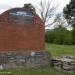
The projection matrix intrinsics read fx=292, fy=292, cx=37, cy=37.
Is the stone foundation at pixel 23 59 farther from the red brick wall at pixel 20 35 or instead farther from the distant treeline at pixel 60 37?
the distant treeline at pixel 60 37

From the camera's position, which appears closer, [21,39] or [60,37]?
[21,39]

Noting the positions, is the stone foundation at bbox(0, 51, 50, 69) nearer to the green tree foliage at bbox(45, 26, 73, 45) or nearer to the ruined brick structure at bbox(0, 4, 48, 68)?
the ruined brick structure at bbox(0, 4, 48, 68)

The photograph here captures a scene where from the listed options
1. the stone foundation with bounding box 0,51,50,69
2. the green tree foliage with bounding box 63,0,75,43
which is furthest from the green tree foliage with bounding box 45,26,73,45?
the stone foundation with bounding box 0,51,50,69

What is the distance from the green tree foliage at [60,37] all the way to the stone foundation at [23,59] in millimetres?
19510

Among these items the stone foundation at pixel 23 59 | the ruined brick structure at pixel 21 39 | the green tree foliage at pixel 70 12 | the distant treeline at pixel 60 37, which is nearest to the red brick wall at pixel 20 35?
the ruined brick structure at pixel 21 39

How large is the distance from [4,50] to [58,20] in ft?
107

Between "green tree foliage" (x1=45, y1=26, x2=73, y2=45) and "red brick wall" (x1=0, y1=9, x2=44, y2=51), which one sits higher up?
"red brick wall" (x1=0, y1=9, x2=44, y2=51)

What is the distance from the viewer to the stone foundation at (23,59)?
1173 centimetres

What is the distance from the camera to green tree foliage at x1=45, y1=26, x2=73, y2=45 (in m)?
32.1

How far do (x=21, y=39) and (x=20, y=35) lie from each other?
0.57ft

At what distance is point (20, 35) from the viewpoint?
1222cm

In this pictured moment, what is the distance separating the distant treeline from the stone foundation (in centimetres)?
1951

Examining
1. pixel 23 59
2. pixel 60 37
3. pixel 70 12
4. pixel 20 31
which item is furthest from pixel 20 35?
pixel 70 12

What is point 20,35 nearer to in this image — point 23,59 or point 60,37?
point 23,59
